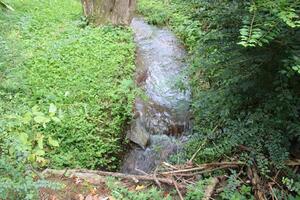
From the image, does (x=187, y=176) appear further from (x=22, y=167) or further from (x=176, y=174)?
(x=22, y=167)

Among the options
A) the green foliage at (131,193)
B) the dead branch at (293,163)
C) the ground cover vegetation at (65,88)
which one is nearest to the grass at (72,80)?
the ground cover vegetation at (65,88)

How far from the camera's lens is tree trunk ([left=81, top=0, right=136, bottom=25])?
809 cm

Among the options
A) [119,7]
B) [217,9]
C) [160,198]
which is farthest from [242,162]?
[119,7]

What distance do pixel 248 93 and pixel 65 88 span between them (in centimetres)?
312

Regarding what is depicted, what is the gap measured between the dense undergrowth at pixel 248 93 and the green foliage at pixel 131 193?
1.86 ft

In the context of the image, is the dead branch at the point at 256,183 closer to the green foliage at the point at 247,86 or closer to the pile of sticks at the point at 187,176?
the pile of sticks at the point at 187,176

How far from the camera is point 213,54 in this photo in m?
3.65

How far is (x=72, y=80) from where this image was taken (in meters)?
6.04

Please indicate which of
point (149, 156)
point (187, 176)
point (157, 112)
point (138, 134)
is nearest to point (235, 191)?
point (187, 176)

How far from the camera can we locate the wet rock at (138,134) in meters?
5.29

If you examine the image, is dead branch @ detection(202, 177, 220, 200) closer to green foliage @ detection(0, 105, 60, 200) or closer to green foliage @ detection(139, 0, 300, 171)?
green foliage @ detection(139, 0, 300, 171)

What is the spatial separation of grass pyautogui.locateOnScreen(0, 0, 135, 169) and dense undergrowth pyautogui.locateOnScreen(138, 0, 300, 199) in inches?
64.0

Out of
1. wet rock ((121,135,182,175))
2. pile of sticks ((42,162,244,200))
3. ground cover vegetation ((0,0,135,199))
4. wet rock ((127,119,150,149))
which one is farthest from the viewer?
wet rock ((127,119,150,149))

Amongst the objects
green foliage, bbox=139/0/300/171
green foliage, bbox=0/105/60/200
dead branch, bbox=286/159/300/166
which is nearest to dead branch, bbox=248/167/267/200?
green foliage, bbox=139/0/300/171
